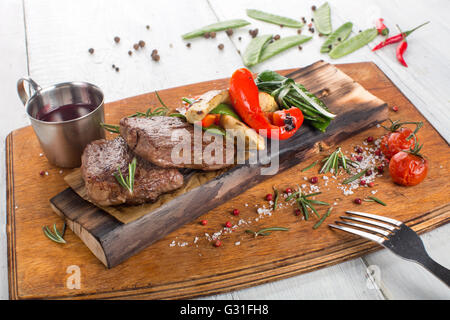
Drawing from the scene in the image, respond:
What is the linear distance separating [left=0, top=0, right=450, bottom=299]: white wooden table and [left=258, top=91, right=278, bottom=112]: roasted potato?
1.60 metres

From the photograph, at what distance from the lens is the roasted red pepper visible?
334 cm

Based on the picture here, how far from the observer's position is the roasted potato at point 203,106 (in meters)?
3.20

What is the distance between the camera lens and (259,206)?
3445mm

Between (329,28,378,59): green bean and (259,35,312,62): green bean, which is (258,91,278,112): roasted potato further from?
(329,28,378,59): green bean

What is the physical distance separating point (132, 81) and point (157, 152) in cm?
234

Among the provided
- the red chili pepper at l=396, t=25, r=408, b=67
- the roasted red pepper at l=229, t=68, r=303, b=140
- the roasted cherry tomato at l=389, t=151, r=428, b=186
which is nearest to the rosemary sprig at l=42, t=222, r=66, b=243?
the roasted red pepper at l=229, t=68, r=303, b=140

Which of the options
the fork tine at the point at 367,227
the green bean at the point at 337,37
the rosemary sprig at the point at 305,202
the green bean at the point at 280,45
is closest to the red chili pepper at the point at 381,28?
the green bean at the point at 337,37

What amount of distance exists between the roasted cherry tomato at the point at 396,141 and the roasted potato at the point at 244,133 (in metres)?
1.23

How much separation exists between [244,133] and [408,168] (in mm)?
1336

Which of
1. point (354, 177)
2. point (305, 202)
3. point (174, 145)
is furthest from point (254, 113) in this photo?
point (354, 177)

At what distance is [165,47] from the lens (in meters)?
5.62

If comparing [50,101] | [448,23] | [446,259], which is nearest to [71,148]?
[50,101]

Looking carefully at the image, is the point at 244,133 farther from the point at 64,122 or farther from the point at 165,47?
Answer: the point at 165,47

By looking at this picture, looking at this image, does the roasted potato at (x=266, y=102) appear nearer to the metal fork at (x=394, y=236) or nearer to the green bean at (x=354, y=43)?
the metal fork at (x=394, y=236)
